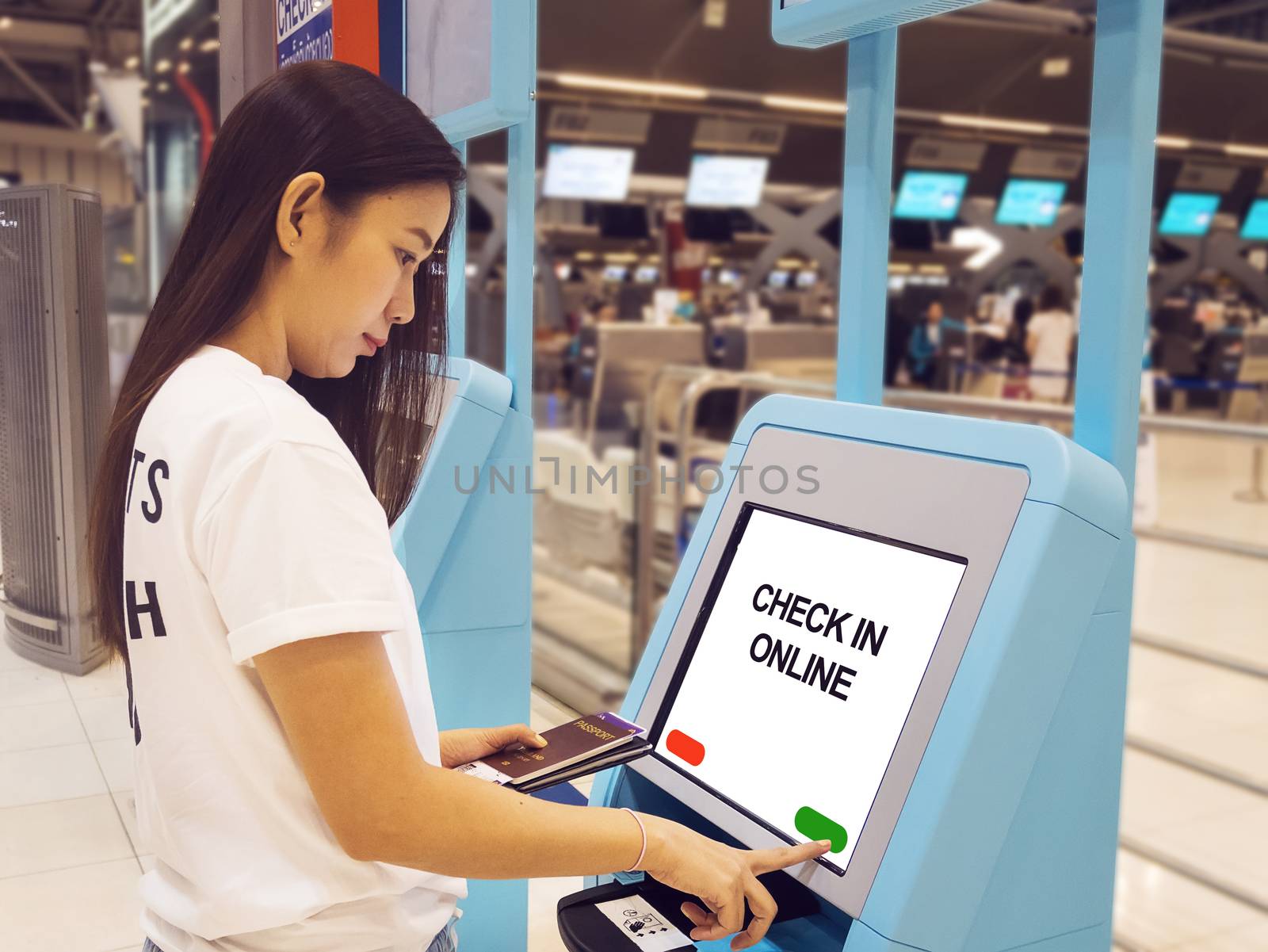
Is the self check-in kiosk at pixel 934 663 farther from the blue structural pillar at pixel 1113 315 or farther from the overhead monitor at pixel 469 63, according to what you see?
the overhead monitor at pixel 469 63

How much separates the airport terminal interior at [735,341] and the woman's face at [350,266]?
0.33 metres

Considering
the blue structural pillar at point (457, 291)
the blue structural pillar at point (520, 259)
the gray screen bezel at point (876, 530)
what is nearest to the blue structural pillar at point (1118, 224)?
the gray screen bezel at point (876, 530)

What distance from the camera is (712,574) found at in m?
1.13

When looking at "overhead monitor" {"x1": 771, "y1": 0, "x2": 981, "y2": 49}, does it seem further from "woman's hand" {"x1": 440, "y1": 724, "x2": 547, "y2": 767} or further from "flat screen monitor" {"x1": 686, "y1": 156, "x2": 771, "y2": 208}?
"flat screen monitor" {"x1": 686, "y1": 156, "x2": 771, "y2": 208}

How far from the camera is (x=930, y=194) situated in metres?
12.5

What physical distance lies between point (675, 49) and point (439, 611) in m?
7.93

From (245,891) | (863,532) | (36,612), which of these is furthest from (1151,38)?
(36,612)

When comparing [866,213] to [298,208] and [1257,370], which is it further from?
[1257,370]

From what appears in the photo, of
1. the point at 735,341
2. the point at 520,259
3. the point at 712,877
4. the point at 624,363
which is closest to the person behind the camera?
the point at 712,877

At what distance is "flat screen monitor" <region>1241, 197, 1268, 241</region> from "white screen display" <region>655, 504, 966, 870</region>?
50.8ft

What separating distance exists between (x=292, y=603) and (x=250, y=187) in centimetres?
33

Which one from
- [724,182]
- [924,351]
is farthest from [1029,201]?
[724,182]

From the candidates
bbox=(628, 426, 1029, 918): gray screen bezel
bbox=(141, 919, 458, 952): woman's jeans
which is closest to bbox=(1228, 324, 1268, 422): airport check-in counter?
bbox=(628, 426, 1029, 918): gray screen bezel

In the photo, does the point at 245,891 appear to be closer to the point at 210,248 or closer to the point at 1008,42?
the point at 210,248
